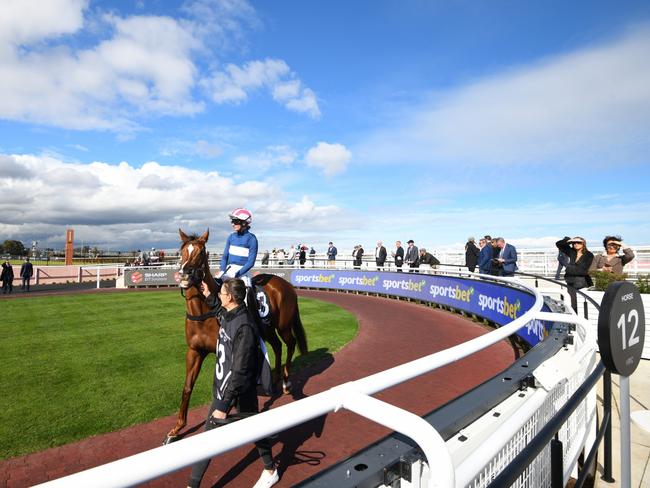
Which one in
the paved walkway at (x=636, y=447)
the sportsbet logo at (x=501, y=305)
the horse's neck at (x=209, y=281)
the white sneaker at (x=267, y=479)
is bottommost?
the white sneaker at (x=267, y=479)

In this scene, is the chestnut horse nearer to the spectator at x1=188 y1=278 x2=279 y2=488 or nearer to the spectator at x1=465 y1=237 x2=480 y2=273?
the spectator at x1=188 y1=278 x2=279 y2=488

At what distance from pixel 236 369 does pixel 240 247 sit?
289cm

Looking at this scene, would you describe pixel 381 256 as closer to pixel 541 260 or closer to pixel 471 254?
pixel 471 254

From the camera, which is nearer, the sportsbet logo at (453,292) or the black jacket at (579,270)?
the black jacket at (579,270)

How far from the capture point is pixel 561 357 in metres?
3.45

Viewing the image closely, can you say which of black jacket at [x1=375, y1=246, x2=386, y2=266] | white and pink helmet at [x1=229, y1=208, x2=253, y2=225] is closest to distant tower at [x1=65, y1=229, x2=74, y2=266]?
black jacket at [x1=375, y1=246, x2=386, y2=266]

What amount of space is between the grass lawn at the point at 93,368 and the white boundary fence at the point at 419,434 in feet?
15.6

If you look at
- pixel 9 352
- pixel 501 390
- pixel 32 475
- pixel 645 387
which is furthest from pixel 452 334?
pixel 9 352

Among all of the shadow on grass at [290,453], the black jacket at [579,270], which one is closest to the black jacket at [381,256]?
the black jacket at [579,270]

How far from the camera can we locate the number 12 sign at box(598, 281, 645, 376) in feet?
7.92

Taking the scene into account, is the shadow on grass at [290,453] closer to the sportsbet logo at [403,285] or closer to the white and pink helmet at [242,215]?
the white and pink helmet at [242,215]

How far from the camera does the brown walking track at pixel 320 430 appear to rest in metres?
3.97

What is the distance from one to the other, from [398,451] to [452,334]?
9370 millimetres

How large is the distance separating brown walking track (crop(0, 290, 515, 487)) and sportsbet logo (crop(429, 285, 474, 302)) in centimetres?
254
